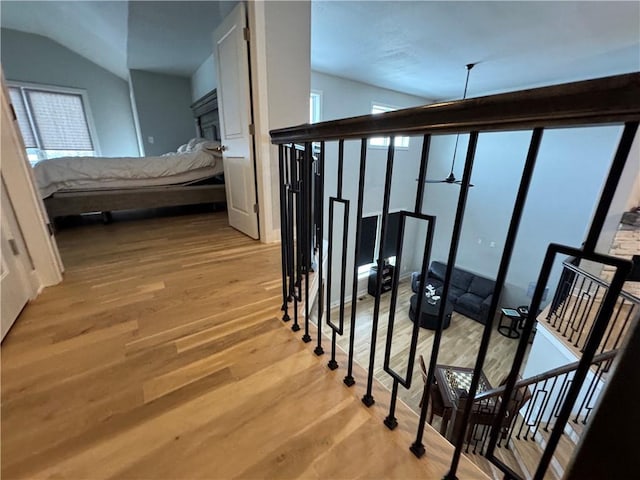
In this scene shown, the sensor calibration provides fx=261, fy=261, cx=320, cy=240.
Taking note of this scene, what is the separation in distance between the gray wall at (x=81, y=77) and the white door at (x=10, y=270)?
5.39 m

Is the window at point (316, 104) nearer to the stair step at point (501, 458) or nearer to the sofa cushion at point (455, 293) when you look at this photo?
the sofa cushion at point (455, 293)

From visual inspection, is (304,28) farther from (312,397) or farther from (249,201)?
(312,397)

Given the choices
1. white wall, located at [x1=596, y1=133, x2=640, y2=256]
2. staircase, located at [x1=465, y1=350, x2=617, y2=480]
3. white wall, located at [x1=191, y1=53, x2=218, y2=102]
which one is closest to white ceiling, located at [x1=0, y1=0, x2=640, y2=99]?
white wall, located at [x1=191, y1=53, x2=218, y2=102]

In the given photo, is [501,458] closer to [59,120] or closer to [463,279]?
[463,279]

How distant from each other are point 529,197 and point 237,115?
229 inches

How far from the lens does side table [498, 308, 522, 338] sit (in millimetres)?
5123

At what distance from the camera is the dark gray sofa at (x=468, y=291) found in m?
5.70

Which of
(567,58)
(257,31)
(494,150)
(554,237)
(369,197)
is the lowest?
(554,237)

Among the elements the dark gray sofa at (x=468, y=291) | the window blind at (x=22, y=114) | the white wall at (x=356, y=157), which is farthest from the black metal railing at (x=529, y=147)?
the window blind at (x=22, y=114)

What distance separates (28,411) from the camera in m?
0.91

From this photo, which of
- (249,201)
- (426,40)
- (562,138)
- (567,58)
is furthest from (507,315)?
(249,201)

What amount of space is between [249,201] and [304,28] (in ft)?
5.00

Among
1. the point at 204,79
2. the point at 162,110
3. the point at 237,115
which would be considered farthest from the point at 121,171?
the point at 162,110

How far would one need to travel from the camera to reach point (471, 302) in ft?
19.2
